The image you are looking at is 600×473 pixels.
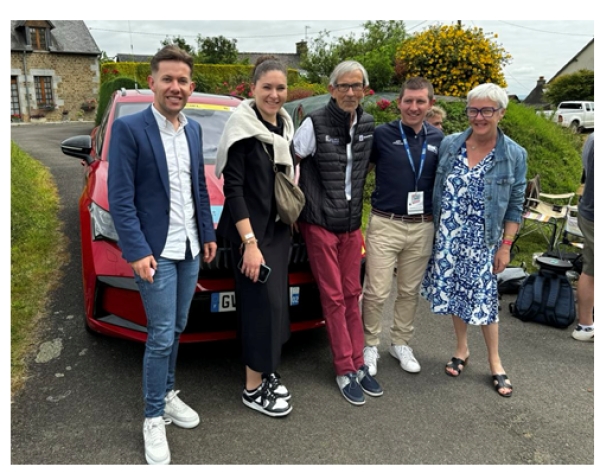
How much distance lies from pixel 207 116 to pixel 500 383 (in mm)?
3084

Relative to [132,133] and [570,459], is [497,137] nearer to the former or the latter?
[570,459]

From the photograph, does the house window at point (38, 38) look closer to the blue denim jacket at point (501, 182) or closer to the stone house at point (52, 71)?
the stone house at point (52, 71)

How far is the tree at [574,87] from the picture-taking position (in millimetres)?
30844

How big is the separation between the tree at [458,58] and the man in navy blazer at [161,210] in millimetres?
10251

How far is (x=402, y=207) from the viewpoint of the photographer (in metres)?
3.33

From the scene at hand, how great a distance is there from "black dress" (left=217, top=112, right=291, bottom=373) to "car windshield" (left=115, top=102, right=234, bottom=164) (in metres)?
1.43

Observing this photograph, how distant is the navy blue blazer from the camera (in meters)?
2.29

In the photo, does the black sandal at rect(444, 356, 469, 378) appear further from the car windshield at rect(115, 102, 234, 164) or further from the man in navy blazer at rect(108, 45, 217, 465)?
the car windshield at rect(115, 102, 234, 164)

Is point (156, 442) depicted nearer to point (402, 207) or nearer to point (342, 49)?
point (402, 207)

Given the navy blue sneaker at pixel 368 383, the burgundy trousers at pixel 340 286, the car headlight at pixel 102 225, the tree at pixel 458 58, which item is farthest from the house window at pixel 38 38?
the navy blue sneaker at pixel 368 383

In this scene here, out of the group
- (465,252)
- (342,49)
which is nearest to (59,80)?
(342,49)

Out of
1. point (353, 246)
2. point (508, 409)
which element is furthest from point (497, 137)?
point (508, 409)

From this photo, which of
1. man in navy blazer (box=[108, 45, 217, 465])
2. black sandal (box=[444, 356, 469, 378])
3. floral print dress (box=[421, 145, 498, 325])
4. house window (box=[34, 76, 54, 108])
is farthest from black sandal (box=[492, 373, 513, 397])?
house window (box=[34, 76, 54, 108])

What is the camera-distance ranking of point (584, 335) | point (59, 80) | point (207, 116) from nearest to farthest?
point (584, 335) → point (207, 116) → point (59, 80)
